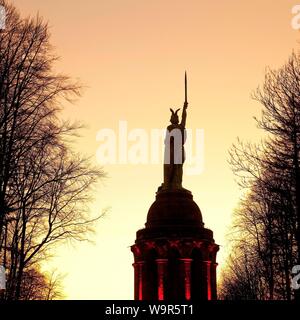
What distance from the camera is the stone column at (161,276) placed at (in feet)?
100

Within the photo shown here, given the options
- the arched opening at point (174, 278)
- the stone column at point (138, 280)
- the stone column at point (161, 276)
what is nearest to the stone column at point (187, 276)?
the arched opening at point (174, 278)

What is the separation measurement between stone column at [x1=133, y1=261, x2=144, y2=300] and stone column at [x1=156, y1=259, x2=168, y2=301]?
115cm

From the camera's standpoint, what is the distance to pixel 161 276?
30.6m

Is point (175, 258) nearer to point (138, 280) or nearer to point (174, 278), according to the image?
point (174, 278)

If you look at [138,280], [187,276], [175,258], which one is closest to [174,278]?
[187,276]

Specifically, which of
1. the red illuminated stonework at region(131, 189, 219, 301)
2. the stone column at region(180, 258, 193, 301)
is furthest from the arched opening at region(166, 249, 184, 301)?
the stone column at region(180, 258, 193, 301)

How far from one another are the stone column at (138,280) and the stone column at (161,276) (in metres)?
1.15

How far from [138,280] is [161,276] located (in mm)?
1721

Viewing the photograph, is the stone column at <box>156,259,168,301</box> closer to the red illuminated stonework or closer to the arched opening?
the red illuminated stonework

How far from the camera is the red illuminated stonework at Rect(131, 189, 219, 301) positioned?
100.0 feet

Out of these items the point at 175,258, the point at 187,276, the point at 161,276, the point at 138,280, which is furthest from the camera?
the point at 138,280

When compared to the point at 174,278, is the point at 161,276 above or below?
above
